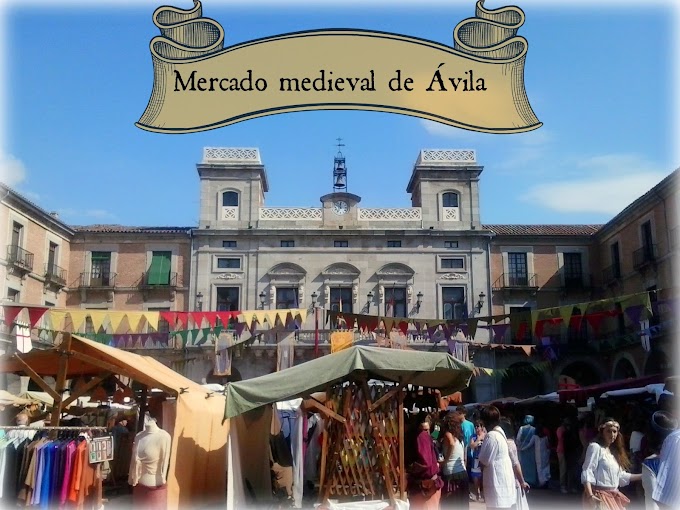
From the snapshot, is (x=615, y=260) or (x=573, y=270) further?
(x=573, y=270)

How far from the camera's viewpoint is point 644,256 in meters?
25.9

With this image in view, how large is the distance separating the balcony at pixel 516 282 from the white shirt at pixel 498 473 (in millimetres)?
23381

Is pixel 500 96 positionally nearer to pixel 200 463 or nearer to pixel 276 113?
pixel 276 113

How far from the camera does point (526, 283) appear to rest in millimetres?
29953

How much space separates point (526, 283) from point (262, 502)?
2209 centimetres

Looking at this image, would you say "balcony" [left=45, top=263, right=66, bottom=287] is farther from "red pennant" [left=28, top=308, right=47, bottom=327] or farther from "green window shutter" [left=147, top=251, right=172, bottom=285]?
"red pennant" [left=28, top=308, right=47, bottom=327]

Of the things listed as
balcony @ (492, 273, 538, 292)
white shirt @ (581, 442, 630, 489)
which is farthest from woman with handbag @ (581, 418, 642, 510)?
balcony @ (492, 273, 538, 292)

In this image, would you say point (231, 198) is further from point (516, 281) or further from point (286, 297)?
point (516, 281)

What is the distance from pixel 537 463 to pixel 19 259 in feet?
70.4

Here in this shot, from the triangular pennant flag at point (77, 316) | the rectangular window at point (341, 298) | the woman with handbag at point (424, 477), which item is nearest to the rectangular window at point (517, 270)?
the rectangular window at point (341, 298)

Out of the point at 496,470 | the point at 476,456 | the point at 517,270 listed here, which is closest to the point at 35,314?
the point at 476,456

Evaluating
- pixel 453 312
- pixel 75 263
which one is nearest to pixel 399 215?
pixel 453 312

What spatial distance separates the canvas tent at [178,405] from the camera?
907 centimetres

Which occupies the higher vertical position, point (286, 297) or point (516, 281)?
point (516, 281)
